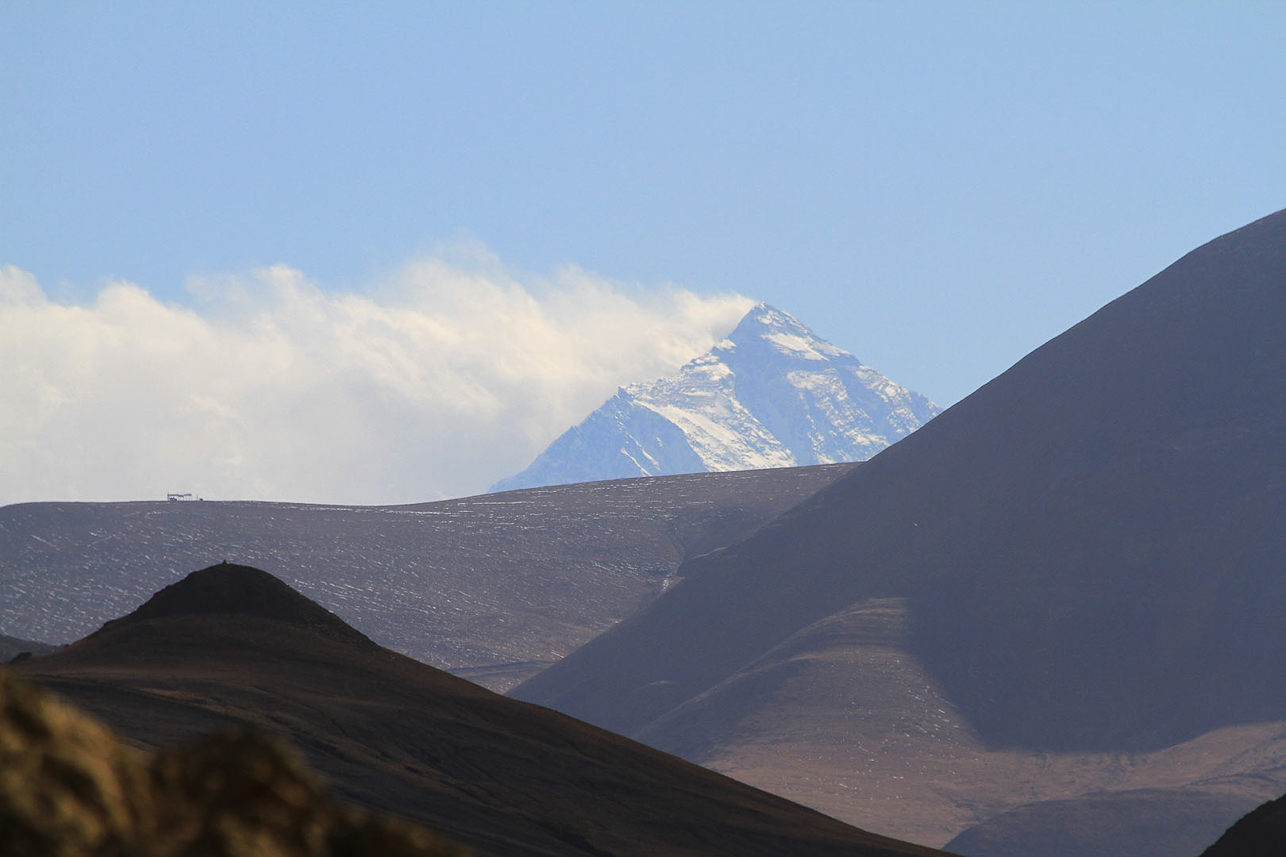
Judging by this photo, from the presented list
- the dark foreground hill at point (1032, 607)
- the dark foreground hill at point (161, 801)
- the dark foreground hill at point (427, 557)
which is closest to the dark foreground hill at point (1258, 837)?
the dark foreground hill at point (161, 801)

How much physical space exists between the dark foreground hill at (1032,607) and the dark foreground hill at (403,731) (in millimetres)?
52069

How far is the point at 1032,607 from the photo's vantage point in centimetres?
12494

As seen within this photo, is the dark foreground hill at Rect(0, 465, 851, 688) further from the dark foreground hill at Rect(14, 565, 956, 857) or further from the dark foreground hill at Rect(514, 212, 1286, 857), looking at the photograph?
the dark foreground hill at Rect(14, 565, 956, 857)

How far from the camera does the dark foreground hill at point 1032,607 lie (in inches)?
4242

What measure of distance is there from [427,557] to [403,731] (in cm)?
11651

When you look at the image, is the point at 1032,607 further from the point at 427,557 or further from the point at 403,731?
the point at 403,731

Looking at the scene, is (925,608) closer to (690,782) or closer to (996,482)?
(996,482)

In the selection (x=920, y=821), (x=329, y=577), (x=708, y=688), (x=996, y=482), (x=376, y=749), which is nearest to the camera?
(x=376, y=749)

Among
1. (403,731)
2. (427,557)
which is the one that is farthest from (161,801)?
(427,557)

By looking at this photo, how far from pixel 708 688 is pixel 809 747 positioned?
19140 millimetres

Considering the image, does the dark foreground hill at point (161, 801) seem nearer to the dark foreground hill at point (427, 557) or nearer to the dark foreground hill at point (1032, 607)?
the dark foreground hill at point (1032, 607)

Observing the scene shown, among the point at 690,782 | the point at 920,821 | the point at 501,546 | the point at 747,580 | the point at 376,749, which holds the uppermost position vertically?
the point at 501,546

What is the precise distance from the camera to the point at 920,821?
98500 mm

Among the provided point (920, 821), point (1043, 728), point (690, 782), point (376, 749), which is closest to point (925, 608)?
point (1043, 728)
